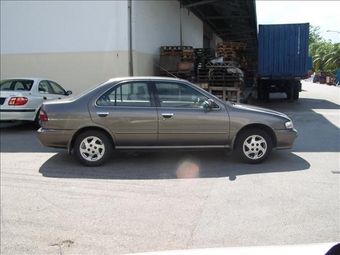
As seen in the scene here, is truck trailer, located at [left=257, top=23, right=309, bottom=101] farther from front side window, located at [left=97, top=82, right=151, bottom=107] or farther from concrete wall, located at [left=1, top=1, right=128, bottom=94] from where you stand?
front side window, located at [left=97, top=82, right=151, bottom=107]

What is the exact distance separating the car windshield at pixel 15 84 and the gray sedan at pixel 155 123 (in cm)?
467

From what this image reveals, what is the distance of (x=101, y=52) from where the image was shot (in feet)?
43.3

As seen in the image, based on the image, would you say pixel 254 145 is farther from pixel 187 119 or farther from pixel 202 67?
pixel 202 67

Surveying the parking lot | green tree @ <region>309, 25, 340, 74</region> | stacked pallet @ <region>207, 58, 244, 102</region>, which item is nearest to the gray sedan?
the parking lot

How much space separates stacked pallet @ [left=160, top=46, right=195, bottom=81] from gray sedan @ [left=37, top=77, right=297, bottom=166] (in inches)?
296

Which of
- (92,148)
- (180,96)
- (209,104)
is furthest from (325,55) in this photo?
(92,148)

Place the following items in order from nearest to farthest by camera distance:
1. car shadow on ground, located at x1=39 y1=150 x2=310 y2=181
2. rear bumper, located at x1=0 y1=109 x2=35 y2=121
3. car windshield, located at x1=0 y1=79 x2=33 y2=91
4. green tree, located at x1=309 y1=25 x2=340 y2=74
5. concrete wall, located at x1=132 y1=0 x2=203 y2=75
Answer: green tree, located at x1=309 y1=25 x2=340 y2=74
car shadow on ground, located at x1=39 y1=150 x2=310 y2=181
rear bumper, located at x1=0 y1=109 x2=35 y2=121
car windshield, located at x1=0 y1=79 x2=33 y2=91
concrete wall, located at x1=132 y1=0 x2=203 y2=75

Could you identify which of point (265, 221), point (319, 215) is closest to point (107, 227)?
point (265, 221)

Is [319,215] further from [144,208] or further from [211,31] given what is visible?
[211,31]

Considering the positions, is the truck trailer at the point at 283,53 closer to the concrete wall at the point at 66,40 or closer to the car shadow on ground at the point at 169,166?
the concrete wall at the point at 66,40

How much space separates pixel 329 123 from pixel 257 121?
587 centimetres

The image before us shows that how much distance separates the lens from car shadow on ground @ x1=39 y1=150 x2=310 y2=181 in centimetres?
589

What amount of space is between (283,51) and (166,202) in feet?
46.4

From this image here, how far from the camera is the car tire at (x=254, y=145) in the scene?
627 cm
